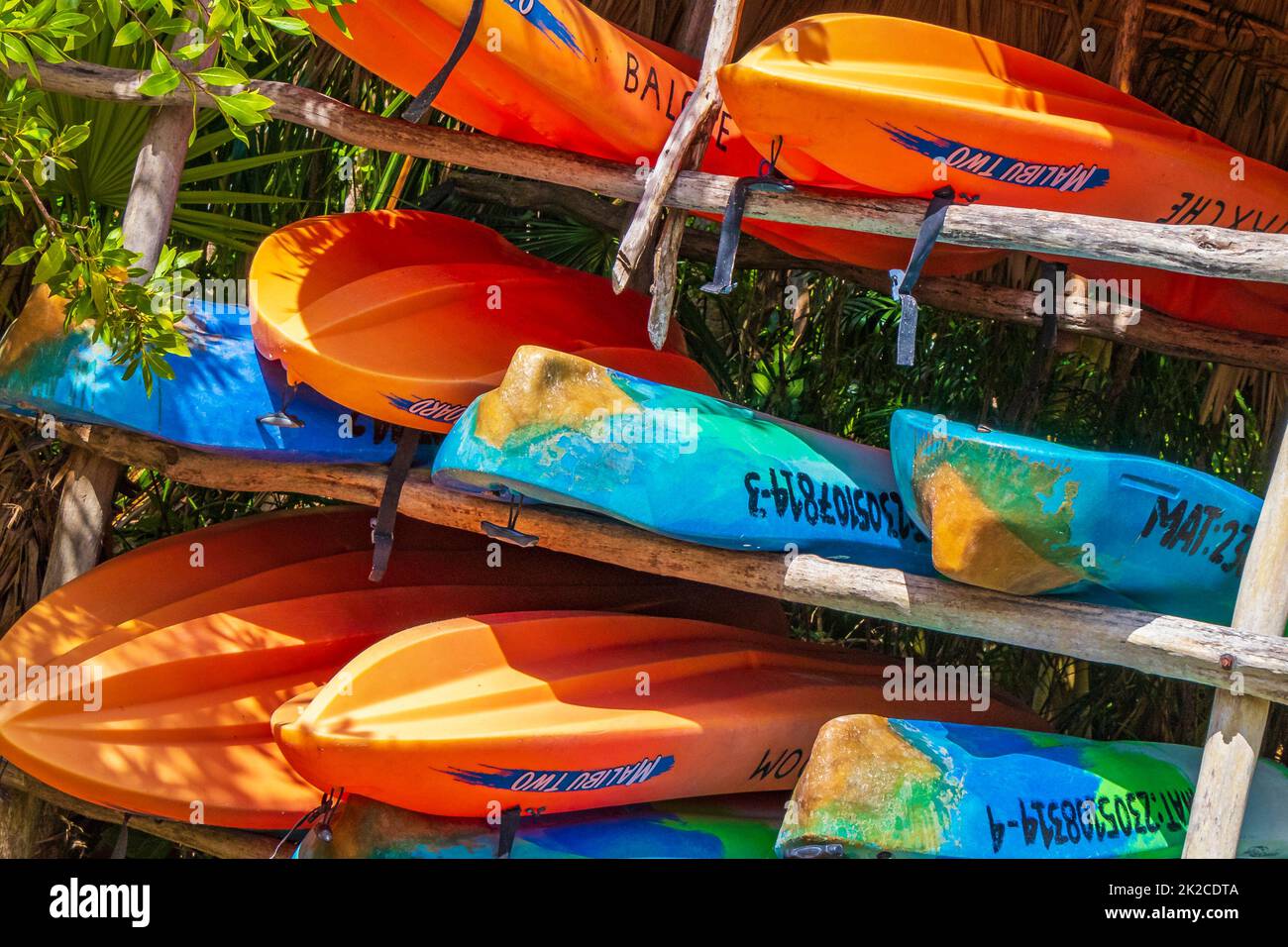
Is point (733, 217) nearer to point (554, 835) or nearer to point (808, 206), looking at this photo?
point (808, 206)

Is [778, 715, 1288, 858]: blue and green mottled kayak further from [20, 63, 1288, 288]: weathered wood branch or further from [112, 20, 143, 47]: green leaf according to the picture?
[112, 20, 143, 47]: green leaf

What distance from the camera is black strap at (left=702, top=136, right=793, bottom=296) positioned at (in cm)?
319

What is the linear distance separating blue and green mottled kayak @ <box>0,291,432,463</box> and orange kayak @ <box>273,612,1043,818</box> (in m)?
0.66

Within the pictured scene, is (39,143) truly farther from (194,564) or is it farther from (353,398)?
(194,564)

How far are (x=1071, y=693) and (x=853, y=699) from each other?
213 centimetres

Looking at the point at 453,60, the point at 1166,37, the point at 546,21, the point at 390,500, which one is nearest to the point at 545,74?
the point at 546,21

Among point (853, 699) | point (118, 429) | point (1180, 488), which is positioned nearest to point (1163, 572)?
point (1180, 488)

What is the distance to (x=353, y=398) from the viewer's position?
3.44 m

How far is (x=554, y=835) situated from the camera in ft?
10.9

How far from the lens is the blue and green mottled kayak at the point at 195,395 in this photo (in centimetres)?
350

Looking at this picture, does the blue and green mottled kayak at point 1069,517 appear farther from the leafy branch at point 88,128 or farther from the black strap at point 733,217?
the leafy branch at point 88,128

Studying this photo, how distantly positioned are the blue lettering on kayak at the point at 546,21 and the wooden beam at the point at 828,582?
1.16 meters

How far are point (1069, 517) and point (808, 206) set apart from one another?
0.97m

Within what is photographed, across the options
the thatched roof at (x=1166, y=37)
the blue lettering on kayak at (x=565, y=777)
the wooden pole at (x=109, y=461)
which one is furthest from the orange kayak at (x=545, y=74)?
the blue lettering on kayak at (x=565, y=777)
